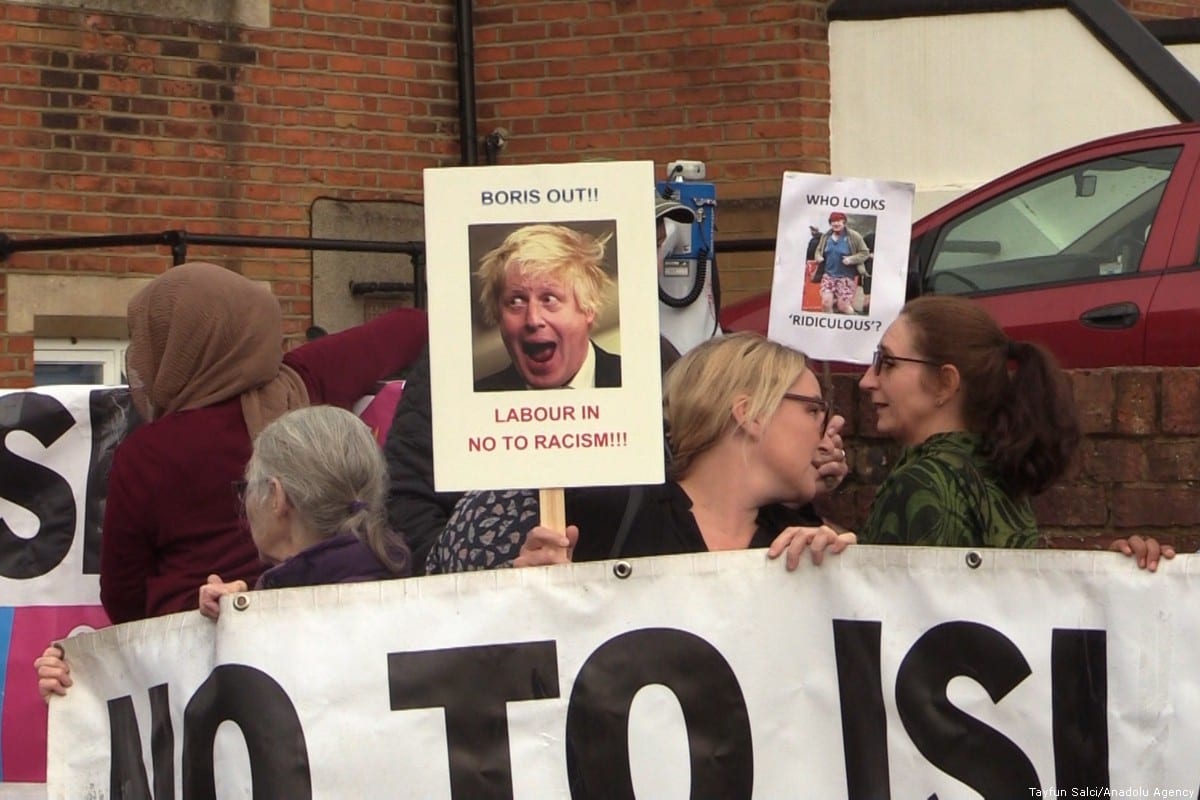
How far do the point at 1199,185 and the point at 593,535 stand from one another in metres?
4.09

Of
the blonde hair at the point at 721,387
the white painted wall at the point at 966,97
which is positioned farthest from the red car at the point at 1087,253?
the blonde hair at the point at 721,387

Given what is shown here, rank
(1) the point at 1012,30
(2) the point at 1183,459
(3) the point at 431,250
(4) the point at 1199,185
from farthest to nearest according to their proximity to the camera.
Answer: (1) the point at 1012,30, (4) the point at 1199,185, (2) the point at 1183,459, (3) the point at 431,250

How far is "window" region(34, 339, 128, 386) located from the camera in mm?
9328

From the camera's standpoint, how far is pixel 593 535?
12.6 ft

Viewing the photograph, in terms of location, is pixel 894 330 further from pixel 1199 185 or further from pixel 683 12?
pixel 683 12

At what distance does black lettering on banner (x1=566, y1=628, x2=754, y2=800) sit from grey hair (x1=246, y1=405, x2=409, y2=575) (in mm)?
511

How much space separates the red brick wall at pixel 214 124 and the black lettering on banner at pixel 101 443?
3857 millimetres

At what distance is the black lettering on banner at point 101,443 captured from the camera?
5.19m

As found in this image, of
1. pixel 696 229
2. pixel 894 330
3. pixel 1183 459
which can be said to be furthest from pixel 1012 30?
pixel 894 330

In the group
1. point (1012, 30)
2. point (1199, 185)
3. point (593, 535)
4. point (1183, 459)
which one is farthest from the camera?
point (1012, 30)

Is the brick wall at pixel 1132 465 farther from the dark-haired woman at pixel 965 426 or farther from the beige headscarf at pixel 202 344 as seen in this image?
the beige headscarf at pixel 202 344

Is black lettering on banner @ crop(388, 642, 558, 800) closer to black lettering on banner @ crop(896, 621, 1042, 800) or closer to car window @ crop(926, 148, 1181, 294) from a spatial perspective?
black lettering on banner @ crop(896, 621, 1042, 800)

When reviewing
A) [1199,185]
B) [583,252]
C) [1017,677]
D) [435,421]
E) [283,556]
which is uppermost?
[1199,185]

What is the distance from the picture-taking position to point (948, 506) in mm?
3912
